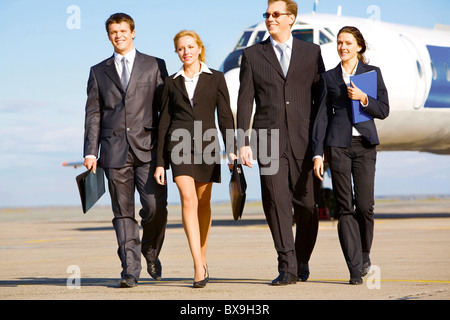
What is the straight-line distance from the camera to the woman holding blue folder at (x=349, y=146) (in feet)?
21.9

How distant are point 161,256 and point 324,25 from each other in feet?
28.5

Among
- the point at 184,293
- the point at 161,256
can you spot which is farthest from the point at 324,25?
the point at 184,293

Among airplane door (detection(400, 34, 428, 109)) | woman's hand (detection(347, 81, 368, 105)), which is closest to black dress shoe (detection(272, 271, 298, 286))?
woman's hand (detection(347, 81, 368, 105))

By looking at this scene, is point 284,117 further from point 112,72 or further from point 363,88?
point 112,72

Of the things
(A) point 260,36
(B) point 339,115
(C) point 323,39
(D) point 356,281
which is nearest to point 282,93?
(B) point 339,115

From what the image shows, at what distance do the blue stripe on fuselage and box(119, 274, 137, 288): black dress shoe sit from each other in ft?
43.6

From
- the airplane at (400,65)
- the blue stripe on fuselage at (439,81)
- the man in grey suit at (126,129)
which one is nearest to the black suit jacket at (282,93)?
the man in grey suit at (126,129)

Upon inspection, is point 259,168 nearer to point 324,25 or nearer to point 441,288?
point 441,288

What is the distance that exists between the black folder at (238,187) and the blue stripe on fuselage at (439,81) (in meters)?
12.8

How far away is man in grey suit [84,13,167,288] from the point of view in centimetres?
674

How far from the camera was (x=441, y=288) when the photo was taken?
6105 millimetres

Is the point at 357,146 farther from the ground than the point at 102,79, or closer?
closer

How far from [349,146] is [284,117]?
1.98 feet
